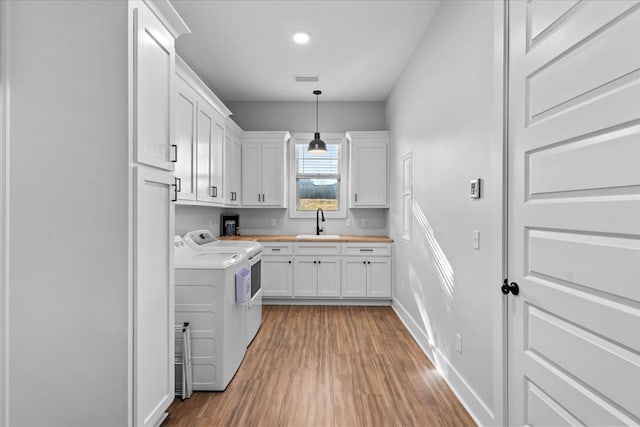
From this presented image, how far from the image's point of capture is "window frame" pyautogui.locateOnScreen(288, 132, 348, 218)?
511 centimetres

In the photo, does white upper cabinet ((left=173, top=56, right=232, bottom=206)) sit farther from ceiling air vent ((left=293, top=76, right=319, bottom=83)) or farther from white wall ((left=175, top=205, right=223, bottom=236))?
ceiling air vent ((left=293, top=76, right=319, bottom=83))

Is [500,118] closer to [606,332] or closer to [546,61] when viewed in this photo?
[546,61]

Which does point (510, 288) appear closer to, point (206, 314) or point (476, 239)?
point (476, 239)

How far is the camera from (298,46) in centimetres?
337

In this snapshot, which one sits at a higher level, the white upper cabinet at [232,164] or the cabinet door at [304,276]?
the white upper cabinet at [232,164]

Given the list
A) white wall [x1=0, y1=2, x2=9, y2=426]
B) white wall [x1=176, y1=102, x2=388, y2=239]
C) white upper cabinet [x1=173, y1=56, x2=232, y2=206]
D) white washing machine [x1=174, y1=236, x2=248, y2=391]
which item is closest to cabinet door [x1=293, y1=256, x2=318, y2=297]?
white wall [x1=176, y1=102, x2=388, y2=239]

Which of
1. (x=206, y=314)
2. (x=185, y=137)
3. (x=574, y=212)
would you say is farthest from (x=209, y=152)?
(x=574, y=212)

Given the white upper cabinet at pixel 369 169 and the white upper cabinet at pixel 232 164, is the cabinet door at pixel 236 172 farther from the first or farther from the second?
the white upper cabinet at pixel 369 169

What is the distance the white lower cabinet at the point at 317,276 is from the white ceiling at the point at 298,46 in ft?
7.81

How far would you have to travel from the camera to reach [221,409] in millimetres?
2102

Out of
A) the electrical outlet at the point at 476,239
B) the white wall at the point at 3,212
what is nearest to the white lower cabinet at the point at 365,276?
the electrical outlet at the point at 476,239

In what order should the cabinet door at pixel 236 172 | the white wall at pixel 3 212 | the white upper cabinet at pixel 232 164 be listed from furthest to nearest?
the cabinet door at pixel 236 172, the white upper cabinet at pixel 232 164, the white wall at pixel 3 212

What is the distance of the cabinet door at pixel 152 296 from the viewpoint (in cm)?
156

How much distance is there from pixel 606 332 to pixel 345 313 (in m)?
3.29
